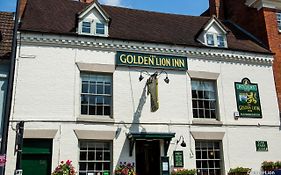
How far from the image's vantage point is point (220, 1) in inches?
868

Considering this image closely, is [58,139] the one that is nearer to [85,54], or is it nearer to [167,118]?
[85,54]

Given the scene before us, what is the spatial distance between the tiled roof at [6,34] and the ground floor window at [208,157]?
9238 millimetres

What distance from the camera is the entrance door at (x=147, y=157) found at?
46.0 feet

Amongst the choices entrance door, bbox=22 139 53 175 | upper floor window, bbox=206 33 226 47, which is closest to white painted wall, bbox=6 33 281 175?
entrance door, bbox=22 139 53 175

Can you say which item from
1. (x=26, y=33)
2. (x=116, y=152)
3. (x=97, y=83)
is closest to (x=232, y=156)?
(x=116, y=152)

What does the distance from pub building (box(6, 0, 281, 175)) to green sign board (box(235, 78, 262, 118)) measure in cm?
5

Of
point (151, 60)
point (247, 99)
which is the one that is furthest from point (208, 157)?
point (151, 60)

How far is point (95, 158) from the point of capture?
43.7 feet

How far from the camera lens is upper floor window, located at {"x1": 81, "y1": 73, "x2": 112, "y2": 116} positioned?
1379 centimetres

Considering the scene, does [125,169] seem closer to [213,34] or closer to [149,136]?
[149,136]

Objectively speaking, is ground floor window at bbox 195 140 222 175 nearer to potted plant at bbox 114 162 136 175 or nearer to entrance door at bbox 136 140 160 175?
entrance door at bbox 136 140 160 175

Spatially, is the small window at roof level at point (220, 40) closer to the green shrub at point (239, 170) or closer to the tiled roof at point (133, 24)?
the tiled roof at point (133, 24)

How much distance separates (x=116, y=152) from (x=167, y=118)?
2769mm

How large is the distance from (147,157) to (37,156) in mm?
4642
